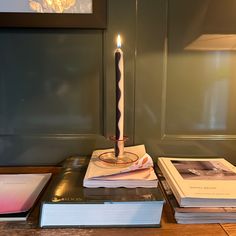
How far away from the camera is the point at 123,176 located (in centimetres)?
60

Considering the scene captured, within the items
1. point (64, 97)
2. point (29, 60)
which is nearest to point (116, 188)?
point (64, 97)

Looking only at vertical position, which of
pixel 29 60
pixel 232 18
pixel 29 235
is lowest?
pixel 29 235

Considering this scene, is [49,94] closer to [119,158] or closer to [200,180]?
[119,158]

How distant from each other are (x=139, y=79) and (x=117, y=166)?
0.95 ft

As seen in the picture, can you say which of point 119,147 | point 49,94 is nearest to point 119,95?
point 119,147

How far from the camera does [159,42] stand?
816mm

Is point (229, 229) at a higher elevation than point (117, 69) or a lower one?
lower

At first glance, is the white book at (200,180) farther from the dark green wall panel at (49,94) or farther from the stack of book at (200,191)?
the dark green wall panel at (49,94)

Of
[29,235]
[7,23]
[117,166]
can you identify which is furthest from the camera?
[7,23]

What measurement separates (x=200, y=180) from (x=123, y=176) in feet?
0.58

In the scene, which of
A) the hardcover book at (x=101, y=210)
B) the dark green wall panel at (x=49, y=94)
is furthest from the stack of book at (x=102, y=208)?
the dark green wall panel at (x=49, y=94)

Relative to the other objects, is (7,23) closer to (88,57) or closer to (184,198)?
(88,57)

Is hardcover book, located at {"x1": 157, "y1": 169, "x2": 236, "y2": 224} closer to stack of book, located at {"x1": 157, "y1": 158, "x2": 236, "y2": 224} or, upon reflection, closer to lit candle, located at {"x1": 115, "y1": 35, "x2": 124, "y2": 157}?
stack of book, located at {"x1": 157, "y1": 158, "x2": 236, "y2": 224}

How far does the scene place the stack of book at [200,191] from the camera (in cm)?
54
